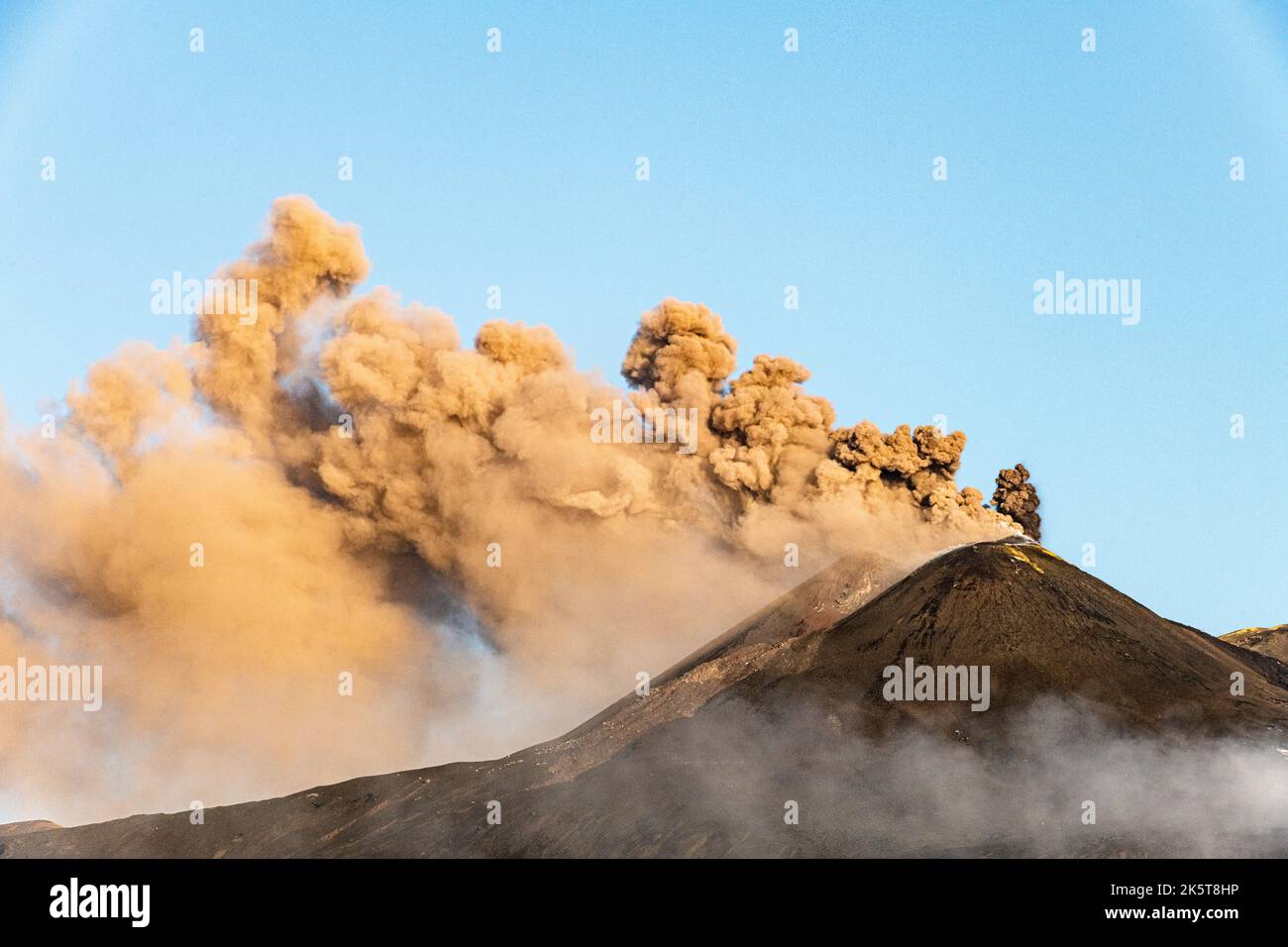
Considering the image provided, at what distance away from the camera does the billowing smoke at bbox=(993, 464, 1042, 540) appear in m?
101

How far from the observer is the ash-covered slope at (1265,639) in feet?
446

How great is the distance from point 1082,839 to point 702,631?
Answer: 39.0 metres

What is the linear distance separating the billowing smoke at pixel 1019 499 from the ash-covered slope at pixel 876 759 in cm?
468

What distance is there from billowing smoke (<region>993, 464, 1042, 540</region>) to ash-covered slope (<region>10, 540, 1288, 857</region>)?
4.68 meters

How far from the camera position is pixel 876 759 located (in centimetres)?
8031

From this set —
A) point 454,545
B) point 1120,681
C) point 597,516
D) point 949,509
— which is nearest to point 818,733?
point 1120,681

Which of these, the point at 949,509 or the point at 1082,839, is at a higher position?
the point at 949,509

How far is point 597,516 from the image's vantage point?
349 ft

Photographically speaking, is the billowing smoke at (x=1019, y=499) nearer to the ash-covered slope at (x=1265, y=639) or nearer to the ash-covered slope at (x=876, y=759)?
the ash-covered slope at (x=876, y=759)
